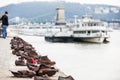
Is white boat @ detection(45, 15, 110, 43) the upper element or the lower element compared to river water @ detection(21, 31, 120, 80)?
lower

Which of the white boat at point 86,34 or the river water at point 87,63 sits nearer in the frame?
the river water at point 87,63

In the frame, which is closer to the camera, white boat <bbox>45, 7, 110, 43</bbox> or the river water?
the river water

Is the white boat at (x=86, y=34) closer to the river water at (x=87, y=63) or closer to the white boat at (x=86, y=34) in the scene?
the white boat at (x=86, y=34)

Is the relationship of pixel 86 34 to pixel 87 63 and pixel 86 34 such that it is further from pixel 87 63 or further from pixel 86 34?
pixel 87 63

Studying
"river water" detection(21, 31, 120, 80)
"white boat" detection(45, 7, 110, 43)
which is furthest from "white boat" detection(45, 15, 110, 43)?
"river water" detection(21, 31, 120, 80)

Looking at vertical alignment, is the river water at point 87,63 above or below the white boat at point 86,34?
above

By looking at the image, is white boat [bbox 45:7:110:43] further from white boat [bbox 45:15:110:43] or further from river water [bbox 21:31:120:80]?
river water [bbox 21:31:120:80]

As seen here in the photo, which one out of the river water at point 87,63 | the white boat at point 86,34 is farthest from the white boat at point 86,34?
the river water at point 87,63

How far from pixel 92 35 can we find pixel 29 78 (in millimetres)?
80326

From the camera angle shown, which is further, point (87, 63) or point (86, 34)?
point (86, 34)

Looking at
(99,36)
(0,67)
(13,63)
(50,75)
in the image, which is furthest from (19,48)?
(99,36)

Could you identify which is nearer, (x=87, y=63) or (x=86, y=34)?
(x=87, y=63)

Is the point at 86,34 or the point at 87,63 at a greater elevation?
the point at 87,63

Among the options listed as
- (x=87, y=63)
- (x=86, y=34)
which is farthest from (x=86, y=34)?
(x=87, y=63)
